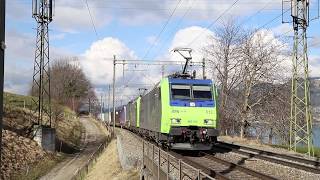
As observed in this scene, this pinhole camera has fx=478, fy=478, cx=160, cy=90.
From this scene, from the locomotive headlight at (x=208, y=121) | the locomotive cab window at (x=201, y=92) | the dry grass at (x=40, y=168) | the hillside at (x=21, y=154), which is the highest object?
the locomotive cab window at (x=201, y=92)

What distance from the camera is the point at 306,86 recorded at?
2562 cm

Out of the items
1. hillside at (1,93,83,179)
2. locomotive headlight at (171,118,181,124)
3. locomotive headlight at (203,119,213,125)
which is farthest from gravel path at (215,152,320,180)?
hillside at (1,93,83,179)

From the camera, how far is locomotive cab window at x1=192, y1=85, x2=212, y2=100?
69.5ft

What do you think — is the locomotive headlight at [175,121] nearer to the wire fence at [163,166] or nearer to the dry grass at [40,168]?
the wire fence at [163,166]

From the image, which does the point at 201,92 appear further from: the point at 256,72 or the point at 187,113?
the point at 256,72

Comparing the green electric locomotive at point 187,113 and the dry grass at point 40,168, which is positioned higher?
the green electric locomotive at point 187,113

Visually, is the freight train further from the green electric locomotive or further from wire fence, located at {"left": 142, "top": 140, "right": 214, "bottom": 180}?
wire fence, located at {"left": 142, "top": 140, "right": 214, "bottom": 180}

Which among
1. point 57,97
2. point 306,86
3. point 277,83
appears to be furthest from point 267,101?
point 57,97

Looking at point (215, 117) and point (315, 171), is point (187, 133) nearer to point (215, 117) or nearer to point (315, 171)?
point (215, 117)

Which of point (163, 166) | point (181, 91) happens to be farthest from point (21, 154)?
point (163, 166)

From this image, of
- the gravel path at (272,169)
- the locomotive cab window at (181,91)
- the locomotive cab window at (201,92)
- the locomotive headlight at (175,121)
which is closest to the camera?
the gravel path at (272,169)

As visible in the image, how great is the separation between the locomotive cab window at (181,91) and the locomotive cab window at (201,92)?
27 cm

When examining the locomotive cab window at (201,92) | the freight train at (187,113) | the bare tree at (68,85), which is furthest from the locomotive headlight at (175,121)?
the bare tree at (68,85)

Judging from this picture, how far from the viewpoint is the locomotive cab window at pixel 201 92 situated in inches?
834
